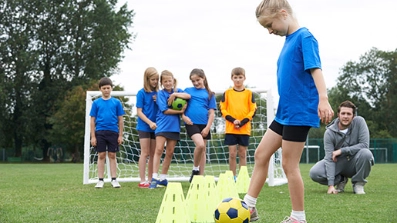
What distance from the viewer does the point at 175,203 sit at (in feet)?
14.4

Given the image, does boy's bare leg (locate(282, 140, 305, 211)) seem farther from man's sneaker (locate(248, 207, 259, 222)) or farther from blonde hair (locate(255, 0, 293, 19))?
blonde hair (locate(255, 0, 293, 19))

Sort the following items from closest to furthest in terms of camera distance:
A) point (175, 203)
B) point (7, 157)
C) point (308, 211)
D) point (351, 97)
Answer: point (175, 203), point (308, 211), point (7, 157), point (351, 97)

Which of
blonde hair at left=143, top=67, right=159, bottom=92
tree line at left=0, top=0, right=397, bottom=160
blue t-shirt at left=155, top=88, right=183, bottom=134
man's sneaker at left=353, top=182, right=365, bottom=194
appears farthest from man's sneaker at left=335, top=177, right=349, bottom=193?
tree line at left=0, top=0, right=397, bottom=160

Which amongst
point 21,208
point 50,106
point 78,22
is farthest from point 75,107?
point 21,208

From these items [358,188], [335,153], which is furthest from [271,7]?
[358,188]

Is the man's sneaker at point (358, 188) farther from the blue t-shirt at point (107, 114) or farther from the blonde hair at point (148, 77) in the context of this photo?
the blue t-shirt at point (107, 114)

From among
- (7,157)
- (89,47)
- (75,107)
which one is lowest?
(7,157)

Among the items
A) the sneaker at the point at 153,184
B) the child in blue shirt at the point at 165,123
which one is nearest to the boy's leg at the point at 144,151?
the child in blue shirt at the point at 165,123

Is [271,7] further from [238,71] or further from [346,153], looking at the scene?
[238,71]

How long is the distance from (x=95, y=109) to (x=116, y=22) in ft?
99.9

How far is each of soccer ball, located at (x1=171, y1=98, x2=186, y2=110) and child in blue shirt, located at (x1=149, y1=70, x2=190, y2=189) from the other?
0.04 meters

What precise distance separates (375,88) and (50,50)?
112 ft

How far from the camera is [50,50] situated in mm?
39562

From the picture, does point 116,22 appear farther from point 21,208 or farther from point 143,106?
point 21,208
